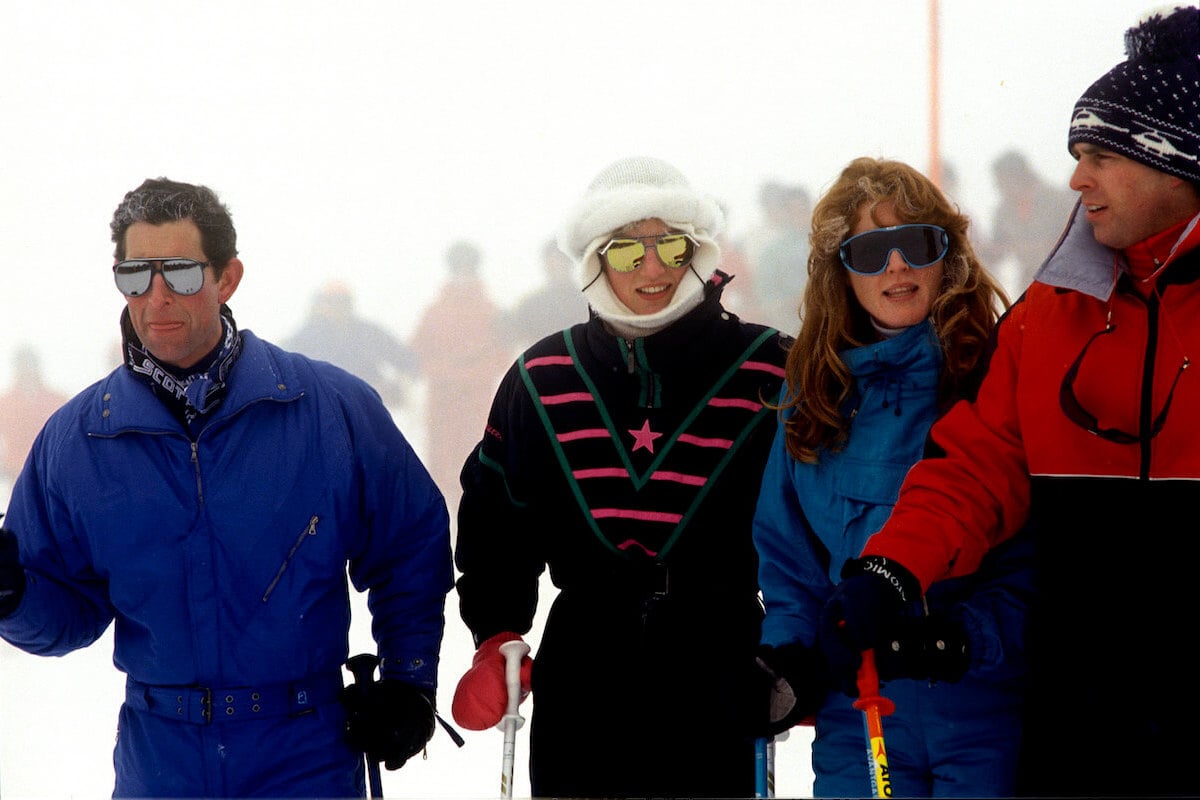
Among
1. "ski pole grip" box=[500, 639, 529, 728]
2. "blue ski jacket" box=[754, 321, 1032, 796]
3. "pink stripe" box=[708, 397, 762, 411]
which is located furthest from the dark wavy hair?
"ski pole grip" box=[500, 639, 529, 728]

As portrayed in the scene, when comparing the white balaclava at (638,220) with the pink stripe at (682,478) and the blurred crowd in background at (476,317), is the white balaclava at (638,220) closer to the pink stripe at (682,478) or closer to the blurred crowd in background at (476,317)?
the pink stripe at (682,478)

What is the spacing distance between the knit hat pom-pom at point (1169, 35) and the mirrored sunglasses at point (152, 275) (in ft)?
5.46

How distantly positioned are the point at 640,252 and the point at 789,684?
0.86 metres

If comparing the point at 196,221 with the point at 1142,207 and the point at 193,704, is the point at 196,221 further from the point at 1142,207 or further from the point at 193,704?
the point at 1142,207

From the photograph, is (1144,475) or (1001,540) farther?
(1001,540)

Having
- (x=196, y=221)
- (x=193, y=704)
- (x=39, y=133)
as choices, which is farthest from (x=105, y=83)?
(x=193, y=704)

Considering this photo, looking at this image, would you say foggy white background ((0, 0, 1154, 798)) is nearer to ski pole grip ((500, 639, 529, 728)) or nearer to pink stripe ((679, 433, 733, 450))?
ski pole grip ((500, 639, 529, 728))

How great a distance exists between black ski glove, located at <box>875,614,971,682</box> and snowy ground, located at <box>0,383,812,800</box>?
1.75 metres

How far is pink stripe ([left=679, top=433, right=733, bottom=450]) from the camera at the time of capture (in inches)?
96.3

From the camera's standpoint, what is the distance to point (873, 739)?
1956 millimetres

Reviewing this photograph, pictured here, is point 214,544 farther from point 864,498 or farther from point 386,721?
point 864,498

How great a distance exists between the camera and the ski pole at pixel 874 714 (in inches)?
76.0

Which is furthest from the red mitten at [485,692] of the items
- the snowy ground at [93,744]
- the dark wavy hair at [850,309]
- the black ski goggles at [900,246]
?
the snowy ground at [93,744]

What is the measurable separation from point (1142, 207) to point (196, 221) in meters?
1.68
